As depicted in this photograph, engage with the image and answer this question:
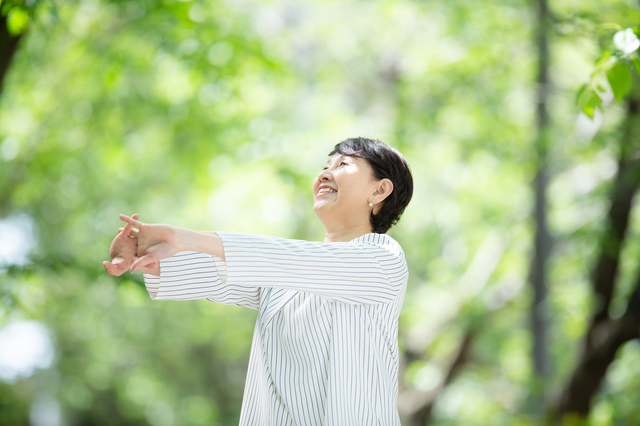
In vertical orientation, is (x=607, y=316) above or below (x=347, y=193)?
below

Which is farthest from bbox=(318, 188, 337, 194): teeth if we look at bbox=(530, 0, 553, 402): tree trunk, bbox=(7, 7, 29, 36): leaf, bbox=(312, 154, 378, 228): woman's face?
bbox=(530, 0, 553, 402): tree trunk

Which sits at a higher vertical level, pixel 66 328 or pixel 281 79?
pixel 281 79

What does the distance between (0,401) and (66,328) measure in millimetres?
1837

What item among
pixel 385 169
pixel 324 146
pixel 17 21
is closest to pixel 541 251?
pixel 324 146

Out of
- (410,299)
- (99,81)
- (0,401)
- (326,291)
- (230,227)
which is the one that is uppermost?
(326,291)

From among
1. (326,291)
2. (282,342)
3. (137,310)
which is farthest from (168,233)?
(137,310)

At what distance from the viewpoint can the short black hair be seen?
1.64m

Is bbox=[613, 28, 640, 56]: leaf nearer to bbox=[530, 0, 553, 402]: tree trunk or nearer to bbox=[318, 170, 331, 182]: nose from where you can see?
bbox=[318, 170, 331, 182]: nose

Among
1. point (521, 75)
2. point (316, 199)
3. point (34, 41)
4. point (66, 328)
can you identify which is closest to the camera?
point (316, 199)

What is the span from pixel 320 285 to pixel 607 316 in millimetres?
4300

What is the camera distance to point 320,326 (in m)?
1.47

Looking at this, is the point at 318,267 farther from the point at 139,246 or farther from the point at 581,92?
the point at 581,92

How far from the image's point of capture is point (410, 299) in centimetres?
755

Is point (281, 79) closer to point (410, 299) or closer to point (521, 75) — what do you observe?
point (521, 75)
